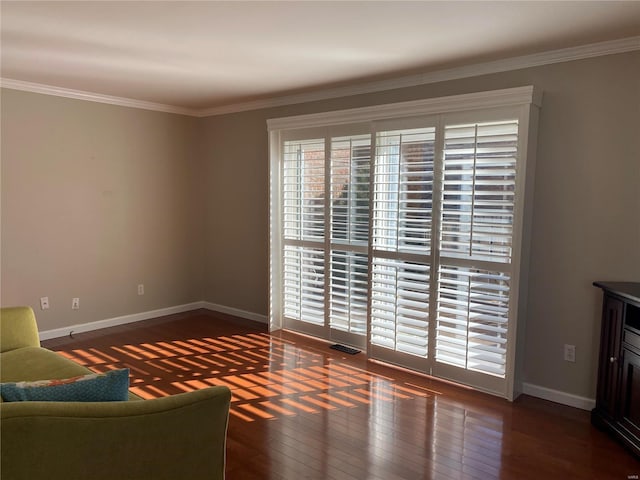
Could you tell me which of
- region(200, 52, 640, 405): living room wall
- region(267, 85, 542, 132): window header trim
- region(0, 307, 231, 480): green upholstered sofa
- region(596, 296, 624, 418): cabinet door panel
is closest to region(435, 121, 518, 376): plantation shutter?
region(267, 85, 542, 132): window header trim

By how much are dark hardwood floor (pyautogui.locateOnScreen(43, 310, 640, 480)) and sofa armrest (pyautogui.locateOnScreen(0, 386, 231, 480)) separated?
0.88 metres

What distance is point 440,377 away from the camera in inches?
144

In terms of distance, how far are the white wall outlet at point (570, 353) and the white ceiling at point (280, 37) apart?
2034mm

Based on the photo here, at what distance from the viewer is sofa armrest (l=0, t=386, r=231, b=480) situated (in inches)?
55.2

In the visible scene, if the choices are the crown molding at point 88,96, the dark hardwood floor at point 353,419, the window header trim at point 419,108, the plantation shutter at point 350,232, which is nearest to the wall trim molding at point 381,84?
the crown molding at point 88,96

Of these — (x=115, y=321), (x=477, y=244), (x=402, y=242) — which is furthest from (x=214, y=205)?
(x=477, y=244)

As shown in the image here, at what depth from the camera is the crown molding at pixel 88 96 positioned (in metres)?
4.22

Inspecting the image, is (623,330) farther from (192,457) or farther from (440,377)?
(192,457)

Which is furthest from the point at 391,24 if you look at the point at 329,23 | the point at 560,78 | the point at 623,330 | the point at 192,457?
the point at 192,457

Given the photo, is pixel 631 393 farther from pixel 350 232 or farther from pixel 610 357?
pixel 350 232

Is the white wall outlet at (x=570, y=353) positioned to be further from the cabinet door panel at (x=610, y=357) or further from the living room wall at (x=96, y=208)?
the living room wall at (x=96, y=208)

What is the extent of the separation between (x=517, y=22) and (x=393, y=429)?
99.3 inches

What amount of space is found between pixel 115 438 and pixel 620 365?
2760mm

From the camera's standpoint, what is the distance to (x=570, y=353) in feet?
10.6
